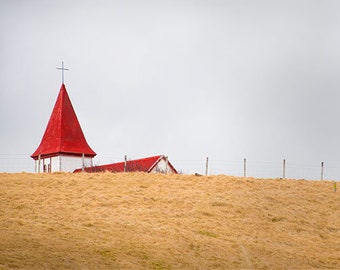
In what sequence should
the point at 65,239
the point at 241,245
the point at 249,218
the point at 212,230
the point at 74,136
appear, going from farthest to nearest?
the point at 74,136 → the point at 249,218 → the point at 212,230 → the point at 241,245 → the point at 65,239

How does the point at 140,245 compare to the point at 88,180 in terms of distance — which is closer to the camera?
the point at 140,245

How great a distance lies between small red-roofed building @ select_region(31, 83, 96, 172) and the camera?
75.6 meters

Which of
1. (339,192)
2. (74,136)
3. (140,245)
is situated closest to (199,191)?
(339,192)

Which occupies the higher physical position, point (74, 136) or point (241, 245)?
point (74, 136)

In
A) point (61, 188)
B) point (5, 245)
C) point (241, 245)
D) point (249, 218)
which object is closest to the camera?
point (5, 245)

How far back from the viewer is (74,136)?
77625 millimetres

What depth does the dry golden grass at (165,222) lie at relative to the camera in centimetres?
2744

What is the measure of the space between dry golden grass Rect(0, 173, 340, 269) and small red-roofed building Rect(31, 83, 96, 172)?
2369 cm

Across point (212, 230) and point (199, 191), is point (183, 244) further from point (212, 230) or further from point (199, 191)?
point (199, 191)

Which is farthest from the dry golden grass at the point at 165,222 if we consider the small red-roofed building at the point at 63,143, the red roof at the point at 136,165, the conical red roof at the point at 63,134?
the conical red roof at the point at 63,134

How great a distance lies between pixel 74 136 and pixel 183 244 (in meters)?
48.5

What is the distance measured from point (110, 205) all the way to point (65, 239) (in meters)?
10.5

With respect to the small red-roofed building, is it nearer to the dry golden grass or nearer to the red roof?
the red roof

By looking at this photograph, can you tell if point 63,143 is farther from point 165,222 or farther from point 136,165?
point 165,222
